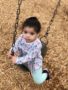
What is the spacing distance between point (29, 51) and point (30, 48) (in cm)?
3

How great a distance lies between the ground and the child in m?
0.23

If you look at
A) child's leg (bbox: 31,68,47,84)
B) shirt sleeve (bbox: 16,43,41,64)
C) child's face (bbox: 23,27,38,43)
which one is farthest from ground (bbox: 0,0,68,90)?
child's face (bbox: 23,27,38,43)

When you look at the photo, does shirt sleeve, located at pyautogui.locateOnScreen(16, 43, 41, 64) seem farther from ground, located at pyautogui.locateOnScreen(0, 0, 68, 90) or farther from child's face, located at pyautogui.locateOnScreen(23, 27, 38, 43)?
ground, located at pyautogui.locateOnScreen(0, 0, 68, 90)

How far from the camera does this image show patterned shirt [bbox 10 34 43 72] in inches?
87.9

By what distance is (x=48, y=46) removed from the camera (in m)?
3.72

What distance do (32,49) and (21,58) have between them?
0.38 ft

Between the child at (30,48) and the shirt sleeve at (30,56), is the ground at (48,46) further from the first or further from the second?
the shirt sleeve at (30,56)

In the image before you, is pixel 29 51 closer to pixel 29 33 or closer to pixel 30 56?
pixel 30 56

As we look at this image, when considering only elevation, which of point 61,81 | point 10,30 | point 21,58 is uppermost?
point 21,58

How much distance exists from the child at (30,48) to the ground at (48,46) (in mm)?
234

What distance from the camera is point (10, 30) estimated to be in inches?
153

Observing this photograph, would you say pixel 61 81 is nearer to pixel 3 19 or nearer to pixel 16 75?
pixel 16 75

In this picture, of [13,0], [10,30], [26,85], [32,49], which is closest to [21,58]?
[32,49]

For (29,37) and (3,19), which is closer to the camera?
(29,37)
